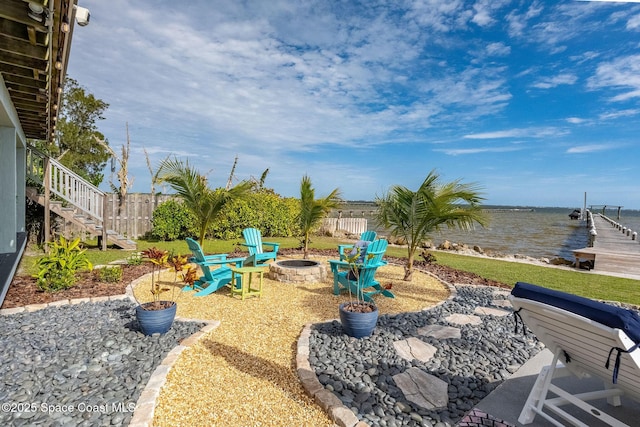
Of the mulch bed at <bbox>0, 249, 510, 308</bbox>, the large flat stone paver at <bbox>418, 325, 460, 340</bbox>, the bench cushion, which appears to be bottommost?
the large flat stone paver at <bbox>418, 325, 460, 340</bbox>

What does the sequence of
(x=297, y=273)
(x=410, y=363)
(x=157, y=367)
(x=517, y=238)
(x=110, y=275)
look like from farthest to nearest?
(x=517, y=238) < (x=297, y=273) < (x=110, y=275) < (x=410, y=363) < (x=157, y=367)

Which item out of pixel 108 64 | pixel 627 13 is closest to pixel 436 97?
pixel 627 13

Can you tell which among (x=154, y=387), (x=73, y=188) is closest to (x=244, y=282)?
(x=154, y=387)

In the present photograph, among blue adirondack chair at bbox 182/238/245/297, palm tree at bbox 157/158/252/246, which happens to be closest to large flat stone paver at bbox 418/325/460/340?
blue adirondack chair at bbox 182/238/245/297

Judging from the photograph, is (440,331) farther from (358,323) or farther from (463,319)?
(358,323)

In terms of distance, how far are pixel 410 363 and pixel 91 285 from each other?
A: 540 cm

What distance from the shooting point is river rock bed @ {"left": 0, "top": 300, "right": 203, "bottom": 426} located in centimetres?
228

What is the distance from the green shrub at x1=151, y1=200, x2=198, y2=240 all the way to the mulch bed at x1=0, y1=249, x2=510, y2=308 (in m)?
4.74

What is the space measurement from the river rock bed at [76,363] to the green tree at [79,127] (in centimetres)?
1607

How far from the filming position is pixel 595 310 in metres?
1.93

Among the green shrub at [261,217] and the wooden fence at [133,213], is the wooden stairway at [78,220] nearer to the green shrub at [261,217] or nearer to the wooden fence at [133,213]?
the wooden fence at [133,213]

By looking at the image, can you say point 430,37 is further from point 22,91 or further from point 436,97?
point 22,91

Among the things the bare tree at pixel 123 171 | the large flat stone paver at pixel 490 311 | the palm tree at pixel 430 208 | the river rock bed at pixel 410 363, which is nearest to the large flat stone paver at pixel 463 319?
the river rock bed at pixel 410 363

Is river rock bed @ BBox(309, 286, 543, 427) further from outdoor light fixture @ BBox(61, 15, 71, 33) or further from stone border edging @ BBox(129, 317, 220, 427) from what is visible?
outdoor light fixture @ BBox(61, 15, 71, 33)
